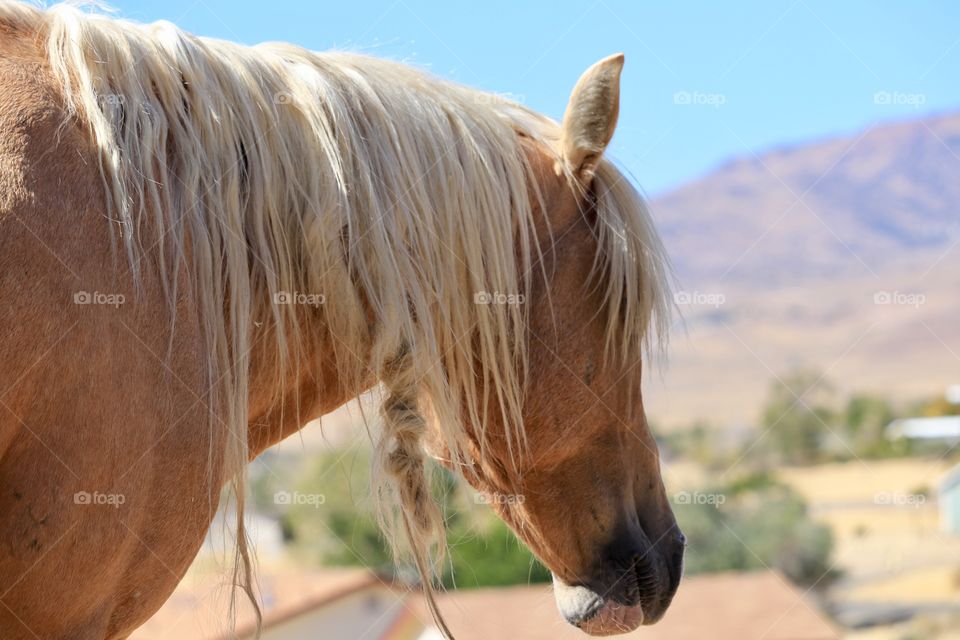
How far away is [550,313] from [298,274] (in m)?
0.63

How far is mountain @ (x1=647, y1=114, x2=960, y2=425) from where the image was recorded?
72438 millimetres

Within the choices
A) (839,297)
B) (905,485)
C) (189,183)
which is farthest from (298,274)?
(839,297)

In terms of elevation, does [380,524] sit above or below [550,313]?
below

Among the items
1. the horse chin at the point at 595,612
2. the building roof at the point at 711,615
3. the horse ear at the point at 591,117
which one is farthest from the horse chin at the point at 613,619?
the building roof at the point at 711,615

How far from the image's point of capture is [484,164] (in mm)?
2082

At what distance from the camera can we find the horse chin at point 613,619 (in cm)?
246

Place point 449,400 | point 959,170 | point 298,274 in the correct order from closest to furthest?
1. point 298,274
2. point 449,400
3. point 959,170

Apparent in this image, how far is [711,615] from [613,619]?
42.2 ft

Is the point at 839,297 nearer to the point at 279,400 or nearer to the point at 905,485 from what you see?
the point at 905,485
